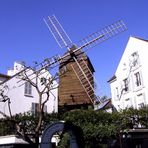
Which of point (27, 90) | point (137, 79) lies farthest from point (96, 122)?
point (137, 79)

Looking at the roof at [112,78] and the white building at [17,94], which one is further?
the roof at [112,78]

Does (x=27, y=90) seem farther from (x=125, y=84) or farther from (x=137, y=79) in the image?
(x=137, y=79)

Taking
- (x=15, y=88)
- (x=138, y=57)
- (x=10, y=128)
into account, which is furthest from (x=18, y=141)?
(x=138, y=57)

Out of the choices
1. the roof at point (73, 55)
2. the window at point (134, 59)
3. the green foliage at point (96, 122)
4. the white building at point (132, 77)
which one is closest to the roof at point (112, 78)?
the white building at point (132, 77)

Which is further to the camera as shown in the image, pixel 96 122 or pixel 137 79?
pixel 137 79

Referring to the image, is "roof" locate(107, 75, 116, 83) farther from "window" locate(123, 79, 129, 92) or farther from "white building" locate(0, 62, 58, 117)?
"white building" locate(0, 62, 58, 117)

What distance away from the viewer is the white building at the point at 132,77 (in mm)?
35844

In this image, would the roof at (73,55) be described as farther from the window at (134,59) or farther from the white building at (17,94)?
the window at (134,59)

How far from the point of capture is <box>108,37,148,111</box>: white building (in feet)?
118

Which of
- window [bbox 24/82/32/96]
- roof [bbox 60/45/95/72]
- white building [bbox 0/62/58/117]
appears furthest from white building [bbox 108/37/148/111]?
window [bbox 24/82/32/96]

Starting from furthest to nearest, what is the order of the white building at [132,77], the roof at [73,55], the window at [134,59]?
the roof at [73,55] < the window at [134,59] < the white building at [132,77]

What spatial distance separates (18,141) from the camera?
25.5 meters

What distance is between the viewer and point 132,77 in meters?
38.1

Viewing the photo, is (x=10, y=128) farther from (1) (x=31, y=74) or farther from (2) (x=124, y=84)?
(2) (x=124, y=84)
